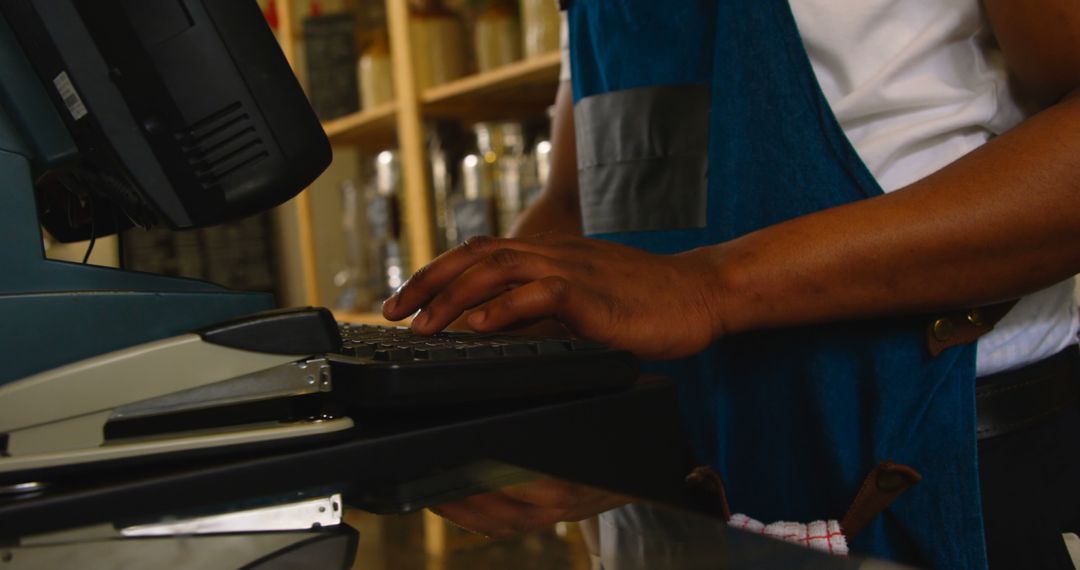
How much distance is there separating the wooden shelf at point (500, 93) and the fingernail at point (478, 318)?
39.1 inches

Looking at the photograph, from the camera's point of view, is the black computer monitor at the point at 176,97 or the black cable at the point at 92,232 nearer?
the black computer monitor at the point at 176,97

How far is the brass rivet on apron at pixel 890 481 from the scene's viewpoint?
59 cm

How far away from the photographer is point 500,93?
1.75m


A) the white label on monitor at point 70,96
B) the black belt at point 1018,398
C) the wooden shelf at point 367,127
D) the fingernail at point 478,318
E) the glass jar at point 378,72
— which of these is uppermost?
the glass jar at point 378,72

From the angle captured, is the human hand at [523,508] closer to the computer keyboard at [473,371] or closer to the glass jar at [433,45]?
the computer keyboard at [473,371]

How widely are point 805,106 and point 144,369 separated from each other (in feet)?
1.48

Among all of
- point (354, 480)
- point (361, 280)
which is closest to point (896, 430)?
point (354, 480)

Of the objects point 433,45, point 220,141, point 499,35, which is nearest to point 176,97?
point 220,141

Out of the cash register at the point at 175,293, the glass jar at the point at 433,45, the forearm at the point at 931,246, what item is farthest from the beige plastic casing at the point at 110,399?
the glass jar at the point at 433,45

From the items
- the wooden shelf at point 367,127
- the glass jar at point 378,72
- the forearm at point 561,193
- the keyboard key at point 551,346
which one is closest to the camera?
the keyboard key at point 551,346

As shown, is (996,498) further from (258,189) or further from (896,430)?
(258,189)

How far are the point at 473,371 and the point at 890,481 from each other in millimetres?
328

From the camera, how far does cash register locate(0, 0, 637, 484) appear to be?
38 centimetres

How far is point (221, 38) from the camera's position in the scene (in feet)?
1.45
